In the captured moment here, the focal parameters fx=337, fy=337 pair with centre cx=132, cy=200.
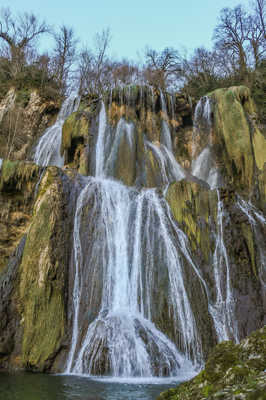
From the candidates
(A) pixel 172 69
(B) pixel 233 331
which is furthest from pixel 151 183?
(A) pixel 172 69

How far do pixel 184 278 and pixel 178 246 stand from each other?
1076mm

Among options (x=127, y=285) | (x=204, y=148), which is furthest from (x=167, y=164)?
(x=127, y=285)

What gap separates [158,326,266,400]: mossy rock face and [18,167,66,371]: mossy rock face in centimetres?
596

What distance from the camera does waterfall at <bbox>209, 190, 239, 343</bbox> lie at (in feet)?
29.9

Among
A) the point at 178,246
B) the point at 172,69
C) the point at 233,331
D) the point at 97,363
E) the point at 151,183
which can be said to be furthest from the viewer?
the point at 172,69

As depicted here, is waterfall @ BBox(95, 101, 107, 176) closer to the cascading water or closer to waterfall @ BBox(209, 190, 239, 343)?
the cascading water

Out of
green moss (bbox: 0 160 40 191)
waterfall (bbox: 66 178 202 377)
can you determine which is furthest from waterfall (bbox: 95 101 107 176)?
green moss (bbox: 0 160 40 191)

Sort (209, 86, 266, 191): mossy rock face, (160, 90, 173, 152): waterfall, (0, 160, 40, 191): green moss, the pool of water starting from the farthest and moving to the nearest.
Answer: (160, 90, 173, 152): waterfall
(209, 86, 266, 191): mossy rock face
(0, 160, 40, 191): green moss
the pool of water

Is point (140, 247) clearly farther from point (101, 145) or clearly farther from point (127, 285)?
point (101, 145)

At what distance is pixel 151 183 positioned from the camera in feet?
49.6

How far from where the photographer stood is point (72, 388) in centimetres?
575

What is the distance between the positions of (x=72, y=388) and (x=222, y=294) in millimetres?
5489

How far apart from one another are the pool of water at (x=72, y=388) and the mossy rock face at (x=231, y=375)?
117 inches

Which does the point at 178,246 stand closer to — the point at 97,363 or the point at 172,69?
the point at 97,363
